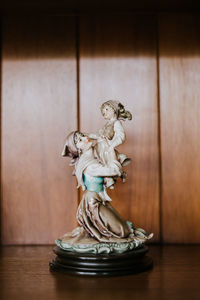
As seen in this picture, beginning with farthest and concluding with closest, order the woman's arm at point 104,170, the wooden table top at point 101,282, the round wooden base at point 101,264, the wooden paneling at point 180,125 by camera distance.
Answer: the wooden paneling at point 180,125 → the woman's arm at point 104,170 → the round wooden base at point 101,264 → the wooden table top at point 101,282

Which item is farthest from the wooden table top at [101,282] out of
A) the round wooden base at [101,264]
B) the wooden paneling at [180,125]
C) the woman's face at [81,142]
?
the woman's face at [81,142]

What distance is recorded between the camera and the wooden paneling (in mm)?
1466

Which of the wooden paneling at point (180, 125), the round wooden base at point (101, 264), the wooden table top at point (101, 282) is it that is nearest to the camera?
the wooden table top at point (101, 282)

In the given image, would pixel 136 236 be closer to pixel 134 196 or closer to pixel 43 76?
pixel 134 196

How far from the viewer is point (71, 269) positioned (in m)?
1.05

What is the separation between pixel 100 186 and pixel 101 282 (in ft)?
1.00

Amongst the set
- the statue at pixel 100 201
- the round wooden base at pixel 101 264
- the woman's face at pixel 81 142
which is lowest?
the round wooden base at pixel 101 264

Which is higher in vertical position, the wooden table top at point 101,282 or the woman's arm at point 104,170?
the woman's arm at point 104,170

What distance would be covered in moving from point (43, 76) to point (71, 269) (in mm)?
803

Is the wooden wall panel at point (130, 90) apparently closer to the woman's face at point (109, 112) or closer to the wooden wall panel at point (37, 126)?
the wooden wall panel at point (37, 126)

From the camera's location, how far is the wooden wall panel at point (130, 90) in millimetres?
1473

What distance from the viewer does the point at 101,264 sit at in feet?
3.32

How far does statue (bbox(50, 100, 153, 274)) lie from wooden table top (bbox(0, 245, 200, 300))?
0.07 metres

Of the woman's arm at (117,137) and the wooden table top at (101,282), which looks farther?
the woman's arm at (117,137)
